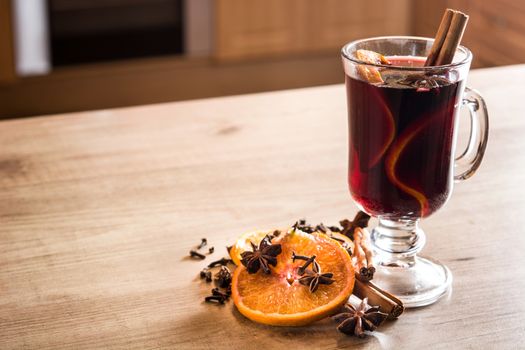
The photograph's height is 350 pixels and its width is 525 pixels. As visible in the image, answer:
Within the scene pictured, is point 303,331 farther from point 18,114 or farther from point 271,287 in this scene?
point 18,114

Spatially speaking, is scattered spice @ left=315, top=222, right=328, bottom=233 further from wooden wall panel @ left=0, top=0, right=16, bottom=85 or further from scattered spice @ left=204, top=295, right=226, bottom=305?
wooden wall panel @ left=0, top=0, right=16, bottom=85

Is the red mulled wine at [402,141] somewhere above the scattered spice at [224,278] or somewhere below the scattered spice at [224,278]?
above

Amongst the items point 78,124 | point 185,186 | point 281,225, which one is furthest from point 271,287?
point 78,124

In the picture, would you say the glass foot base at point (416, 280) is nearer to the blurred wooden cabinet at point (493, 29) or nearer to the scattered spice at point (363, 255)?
the scattered spice at point (363, 255)

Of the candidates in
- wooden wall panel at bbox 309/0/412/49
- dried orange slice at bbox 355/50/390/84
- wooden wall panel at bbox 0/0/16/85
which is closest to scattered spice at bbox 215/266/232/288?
dried orange slice at bbox 355/50/390/84

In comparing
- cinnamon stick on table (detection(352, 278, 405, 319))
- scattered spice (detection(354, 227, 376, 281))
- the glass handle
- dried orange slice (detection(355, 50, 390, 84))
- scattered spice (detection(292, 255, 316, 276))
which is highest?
dried orange slice (detection(355, 50, 390, 84))

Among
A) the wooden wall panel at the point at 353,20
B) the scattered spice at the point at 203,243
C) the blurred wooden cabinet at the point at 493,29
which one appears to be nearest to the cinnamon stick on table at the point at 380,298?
the scattered spice at the point at 203,243
